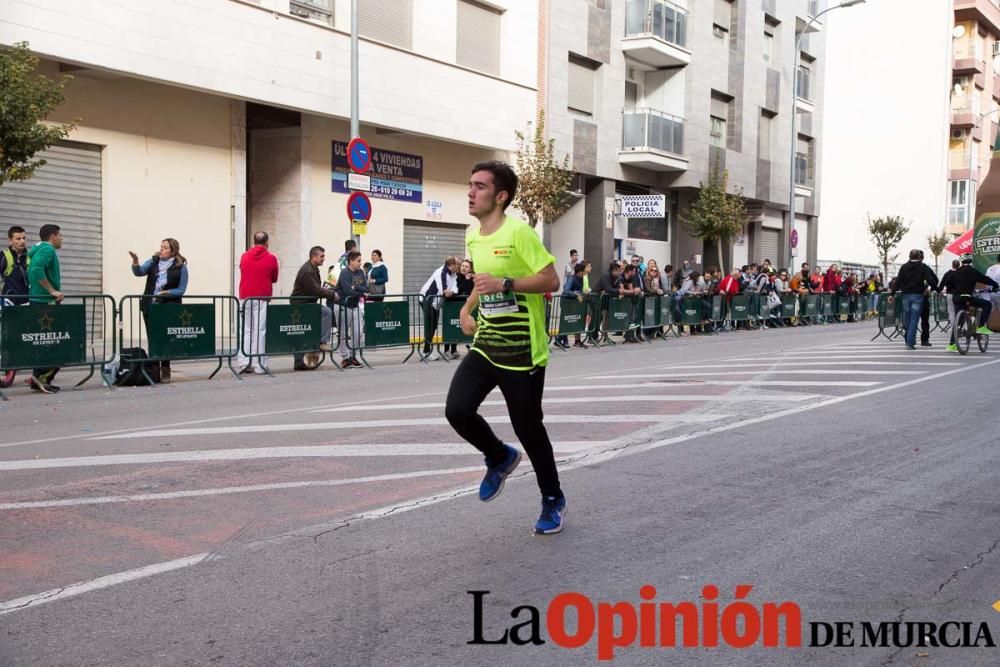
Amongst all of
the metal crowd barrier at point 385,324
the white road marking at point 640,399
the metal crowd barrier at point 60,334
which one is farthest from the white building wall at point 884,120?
the metal crowd barrier at point 60,334

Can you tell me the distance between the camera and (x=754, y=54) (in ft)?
136

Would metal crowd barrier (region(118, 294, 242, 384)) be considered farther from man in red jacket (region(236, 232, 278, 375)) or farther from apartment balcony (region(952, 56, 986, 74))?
apartment balcony (region(952, 56, 986, 74))

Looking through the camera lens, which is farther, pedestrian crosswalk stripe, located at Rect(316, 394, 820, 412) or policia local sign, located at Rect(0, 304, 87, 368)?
policia local sign, located at Rect(0, 304, 87, 368)

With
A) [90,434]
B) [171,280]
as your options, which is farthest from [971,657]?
[171,280]

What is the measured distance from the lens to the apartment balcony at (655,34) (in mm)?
33156

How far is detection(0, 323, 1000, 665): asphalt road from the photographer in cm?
403

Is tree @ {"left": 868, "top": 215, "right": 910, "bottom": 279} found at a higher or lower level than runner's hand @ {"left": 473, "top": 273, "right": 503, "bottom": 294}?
higher

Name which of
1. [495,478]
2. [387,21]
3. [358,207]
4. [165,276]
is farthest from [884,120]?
[495,478]

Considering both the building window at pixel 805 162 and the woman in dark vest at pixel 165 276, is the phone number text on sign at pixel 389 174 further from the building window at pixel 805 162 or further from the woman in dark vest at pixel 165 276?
the building window at pixel 805 162

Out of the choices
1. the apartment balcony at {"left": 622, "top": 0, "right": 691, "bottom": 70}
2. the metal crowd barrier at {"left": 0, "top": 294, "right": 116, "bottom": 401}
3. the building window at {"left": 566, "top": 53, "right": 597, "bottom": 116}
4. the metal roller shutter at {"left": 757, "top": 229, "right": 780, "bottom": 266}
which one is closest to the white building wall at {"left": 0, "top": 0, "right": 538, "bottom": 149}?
the building window at {"left": 566, "top": 53, "right": 597, "bottom": 116}

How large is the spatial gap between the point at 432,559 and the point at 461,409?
0.78 meters

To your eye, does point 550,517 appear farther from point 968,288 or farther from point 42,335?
point 968,288

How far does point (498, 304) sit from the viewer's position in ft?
17.6

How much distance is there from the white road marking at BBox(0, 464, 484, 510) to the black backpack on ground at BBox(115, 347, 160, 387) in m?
7.24
